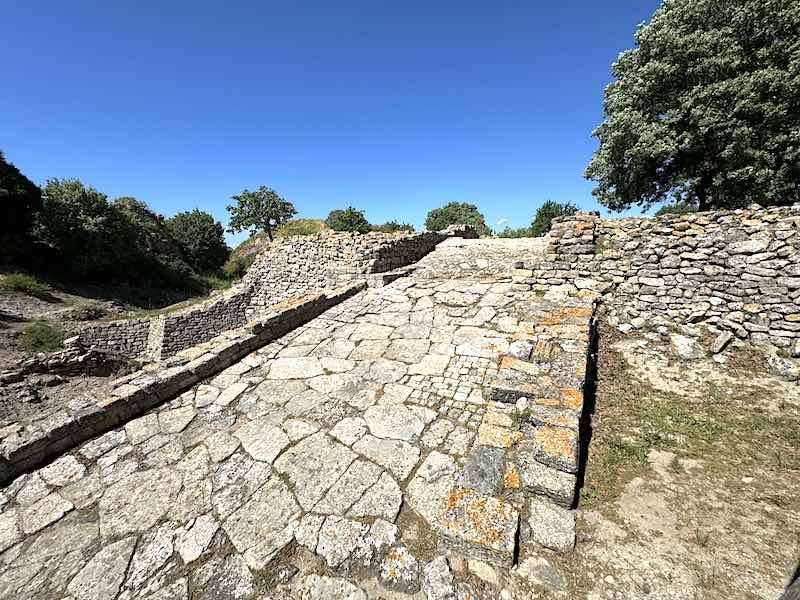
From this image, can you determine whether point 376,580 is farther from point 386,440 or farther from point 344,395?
point 344,395

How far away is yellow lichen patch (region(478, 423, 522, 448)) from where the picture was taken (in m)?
2.84

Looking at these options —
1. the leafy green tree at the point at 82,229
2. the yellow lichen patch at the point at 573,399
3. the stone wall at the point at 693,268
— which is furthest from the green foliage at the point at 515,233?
the leafy green tree at the point at 82,229

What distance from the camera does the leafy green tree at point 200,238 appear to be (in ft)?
96.5

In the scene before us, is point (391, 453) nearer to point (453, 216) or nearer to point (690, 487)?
point (690, 487)

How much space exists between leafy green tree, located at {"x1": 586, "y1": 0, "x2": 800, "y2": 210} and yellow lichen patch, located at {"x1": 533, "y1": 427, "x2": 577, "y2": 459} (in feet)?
40.5

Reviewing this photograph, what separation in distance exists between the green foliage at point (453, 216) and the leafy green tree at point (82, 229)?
2747 cm

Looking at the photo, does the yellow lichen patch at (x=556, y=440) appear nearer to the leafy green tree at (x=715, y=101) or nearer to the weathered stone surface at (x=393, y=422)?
the weathered stone surface at (x=393, y=422)

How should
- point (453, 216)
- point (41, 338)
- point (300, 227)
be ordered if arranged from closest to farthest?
point (41, 338)
point (300, 227)
point (453, 216)

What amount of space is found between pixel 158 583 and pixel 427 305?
4.90 metres

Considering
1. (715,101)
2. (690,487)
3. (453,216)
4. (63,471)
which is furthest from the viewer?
(453,216)

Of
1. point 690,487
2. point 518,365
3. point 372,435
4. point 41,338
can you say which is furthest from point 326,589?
point 41,338

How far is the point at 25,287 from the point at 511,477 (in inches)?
888

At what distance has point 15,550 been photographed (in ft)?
7.75

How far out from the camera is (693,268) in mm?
5402
